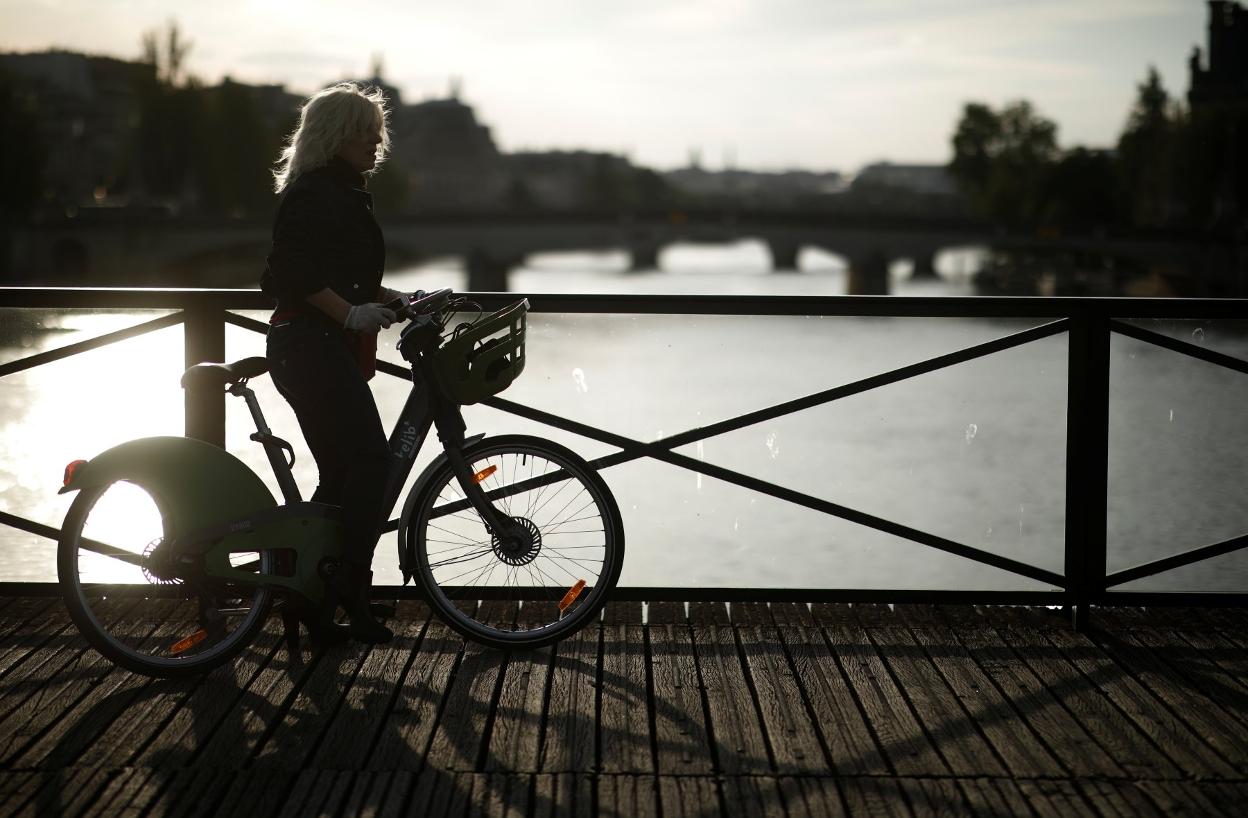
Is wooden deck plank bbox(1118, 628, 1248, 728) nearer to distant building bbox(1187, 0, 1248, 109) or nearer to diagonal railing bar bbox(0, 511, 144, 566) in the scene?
diagonal railing bar bbox(0, 511, 144, 566)

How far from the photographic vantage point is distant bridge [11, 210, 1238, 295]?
49.0 meters

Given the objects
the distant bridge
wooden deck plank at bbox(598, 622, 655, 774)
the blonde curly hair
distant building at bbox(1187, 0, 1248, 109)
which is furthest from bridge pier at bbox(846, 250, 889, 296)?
the blonde curly hair

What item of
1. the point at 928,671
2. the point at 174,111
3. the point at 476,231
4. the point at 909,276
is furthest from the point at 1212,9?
the point at 928,671

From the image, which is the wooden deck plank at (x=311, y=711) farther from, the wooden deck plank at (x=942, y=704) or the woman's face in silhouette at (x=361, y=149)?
the wooden deck plank at (x=942, y=704)

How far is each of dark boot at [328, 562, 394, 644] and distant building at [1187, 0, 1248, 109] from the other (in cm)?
5960

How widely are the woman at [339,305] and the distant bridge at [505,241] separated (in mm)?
44232

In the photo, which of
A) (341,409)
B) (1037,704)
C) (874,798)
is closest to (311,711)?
(341,409)

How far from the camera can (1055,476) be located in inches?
961

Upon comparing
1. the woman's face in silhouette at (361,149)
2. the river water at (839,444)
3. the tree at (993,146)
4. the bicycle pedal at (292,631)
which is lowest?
the river water at (839,444)

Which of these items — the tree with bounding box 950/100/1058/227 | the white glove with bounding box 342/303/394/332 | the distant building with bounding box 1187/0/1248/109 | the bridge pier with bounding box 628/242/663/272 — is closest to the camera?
the white glove with bounding box 342/303/394/332

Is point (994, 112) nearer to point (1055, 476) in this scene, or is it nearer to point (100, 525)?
point (1055, 476)

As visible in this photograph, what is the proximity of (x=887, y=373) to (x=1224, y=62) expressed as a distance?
60.0 metres

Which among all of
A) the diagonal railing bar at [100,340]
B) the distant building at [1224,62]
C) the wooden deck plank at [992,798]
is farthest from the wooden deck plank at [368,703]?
the distant building at [1224,62]

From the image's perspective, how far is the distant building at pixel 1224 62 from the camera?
57312mm
